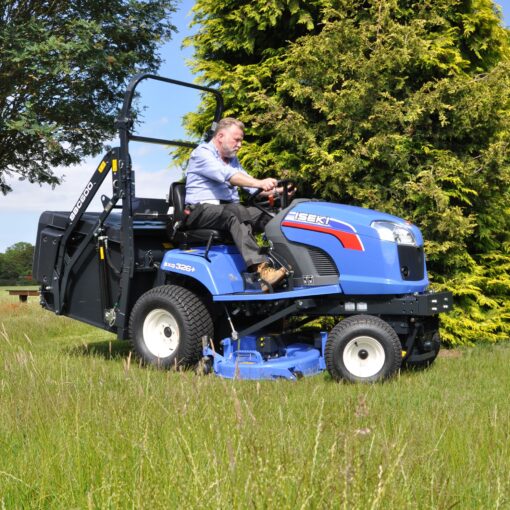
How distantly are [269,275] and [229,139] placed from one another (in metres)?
1.20

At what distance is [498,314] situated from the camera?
7.46 m

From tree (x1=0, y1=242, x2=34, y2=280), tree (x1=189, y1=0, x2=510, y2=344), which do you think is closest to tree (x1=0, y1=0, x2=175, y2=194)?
tree (x1=189, y1=0, x2=510, y2=344)

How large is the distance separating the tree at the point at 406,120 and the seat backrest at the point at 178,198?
178 centimetres

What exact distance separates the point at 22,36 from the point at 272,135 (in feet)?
28.9

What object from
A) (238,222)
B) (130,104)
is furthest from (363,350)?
(130,104)

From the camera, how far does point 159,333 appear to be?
226 inches

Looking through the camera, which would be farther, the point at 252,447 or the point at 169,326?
the point at 169,326

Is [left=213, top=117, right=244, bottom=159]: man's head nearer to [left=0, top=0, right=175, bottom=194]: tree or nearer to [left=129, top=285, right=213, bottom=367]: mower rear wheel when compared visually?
[left=129, top=285, right=213, bottom=367]: mower rear wheel

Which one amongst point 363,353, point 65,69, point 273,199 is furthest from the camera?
point 65,69

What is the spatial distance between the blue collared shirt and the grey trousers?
0.49 feet

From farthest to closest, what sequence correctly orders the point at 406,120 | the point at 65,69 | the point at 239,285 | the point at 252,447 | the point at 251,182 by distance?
the point at 65,69
the point at 406,120
the point at 239,285
the point at 251,182
the point at 252,447

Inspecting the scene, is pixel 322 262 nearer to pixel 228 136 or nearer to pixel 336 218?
pixel 336 218

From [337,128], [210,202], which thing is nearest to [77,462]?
[210,202]

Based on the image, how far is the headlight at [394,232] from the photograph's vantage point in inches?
199
